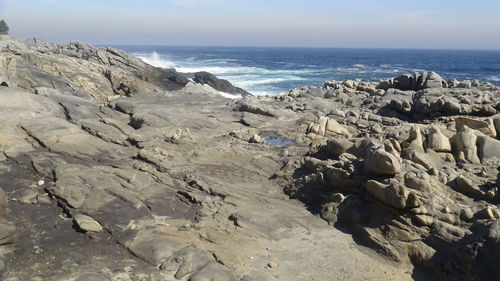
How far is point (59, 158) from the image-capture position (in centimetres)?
1359

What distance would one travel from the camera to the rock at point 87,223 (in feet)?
33.3

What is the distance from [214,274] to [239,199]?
3.89 m

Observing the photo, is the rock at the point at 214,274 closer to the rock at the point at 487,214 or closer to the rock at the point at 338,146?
the rock at the point at 487,214

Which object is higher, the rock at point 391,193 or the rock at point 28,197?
the rock at point 391,193

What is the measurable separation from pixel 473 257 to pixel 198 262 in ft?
18.6

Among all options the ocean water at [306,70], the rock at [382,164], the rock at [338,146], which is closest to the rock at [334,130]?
the rock at [338,146]

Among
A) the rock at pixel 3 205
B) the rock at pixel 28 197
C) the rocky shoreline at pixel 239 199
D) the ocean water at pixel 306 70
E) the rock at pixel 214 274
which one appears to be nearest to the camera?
the rock at pixel 214 274

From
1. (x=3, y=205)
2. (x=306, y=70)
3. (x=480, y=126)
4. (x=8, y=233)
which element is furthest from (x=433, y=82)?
(x=306, y=70)

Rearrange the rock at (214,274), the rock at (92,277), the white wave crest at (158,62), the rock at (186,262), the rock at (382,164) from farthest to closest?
the white wave crest at (158,62) → the rock at (382,164) → the rock at (186,262) → the rock at (214,274) → the rock at (92,277)

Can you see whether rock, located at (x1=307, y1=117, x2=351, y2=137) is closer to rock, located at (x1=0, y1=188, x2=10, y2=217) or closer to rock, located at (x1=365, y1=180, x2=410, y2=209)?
rock, located at (x1=365, y1=180, x2=410, y2=209)

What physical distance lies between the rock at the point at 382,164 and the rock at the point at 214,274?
4.69 metres

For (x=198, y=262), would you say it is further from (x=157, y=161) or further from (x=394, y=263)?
(x=157, y=161)

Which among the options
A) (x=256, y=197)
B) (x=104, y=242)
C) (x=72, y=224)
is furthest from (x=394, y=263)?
(x=72, y=224)

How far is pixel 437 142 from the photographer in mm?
13172
